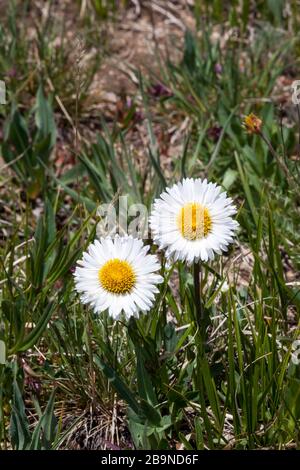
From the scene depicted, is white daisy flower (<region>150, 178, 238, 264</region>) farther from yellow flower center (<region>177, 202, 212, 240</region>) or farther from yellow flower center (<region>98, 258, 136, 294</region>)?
yellow flower center (<region>98, 258, 136, 294</region>)

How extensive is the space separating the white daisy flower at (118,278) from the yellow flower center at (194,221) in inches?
4.5

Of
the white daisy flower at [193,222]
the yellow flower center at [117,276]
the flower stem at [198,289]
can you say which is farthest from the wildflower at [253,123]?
the yellow flower center at [117,276]

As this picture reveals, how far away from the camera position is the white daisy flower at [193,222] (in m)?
1.85

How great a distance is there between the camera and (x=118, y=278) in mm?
1862

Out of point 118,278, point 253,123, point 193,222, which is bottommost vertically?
point 118,278

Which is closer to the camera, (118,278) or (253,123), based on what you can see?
(118,278)

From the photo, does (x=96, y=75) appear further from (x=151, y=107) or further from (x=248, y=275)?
(x=248, y=275)

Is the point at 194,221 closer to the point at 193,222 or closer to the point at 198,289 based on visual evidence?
the point at 193,222

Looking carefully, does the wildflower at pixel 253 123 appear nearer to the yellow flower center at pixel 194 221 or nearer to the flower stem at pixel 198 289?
the yellow flower center at pixel 194 221

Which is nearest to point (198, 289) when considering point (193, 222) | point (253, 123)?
point (193, 222)

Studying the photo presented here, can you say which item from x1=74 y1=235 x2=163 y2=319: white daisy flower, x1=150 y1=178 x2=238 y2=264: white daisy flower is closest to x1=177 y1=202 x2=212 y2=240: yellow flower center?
x1=150 y1=178 x2=238 y2=264: white daisy flower
